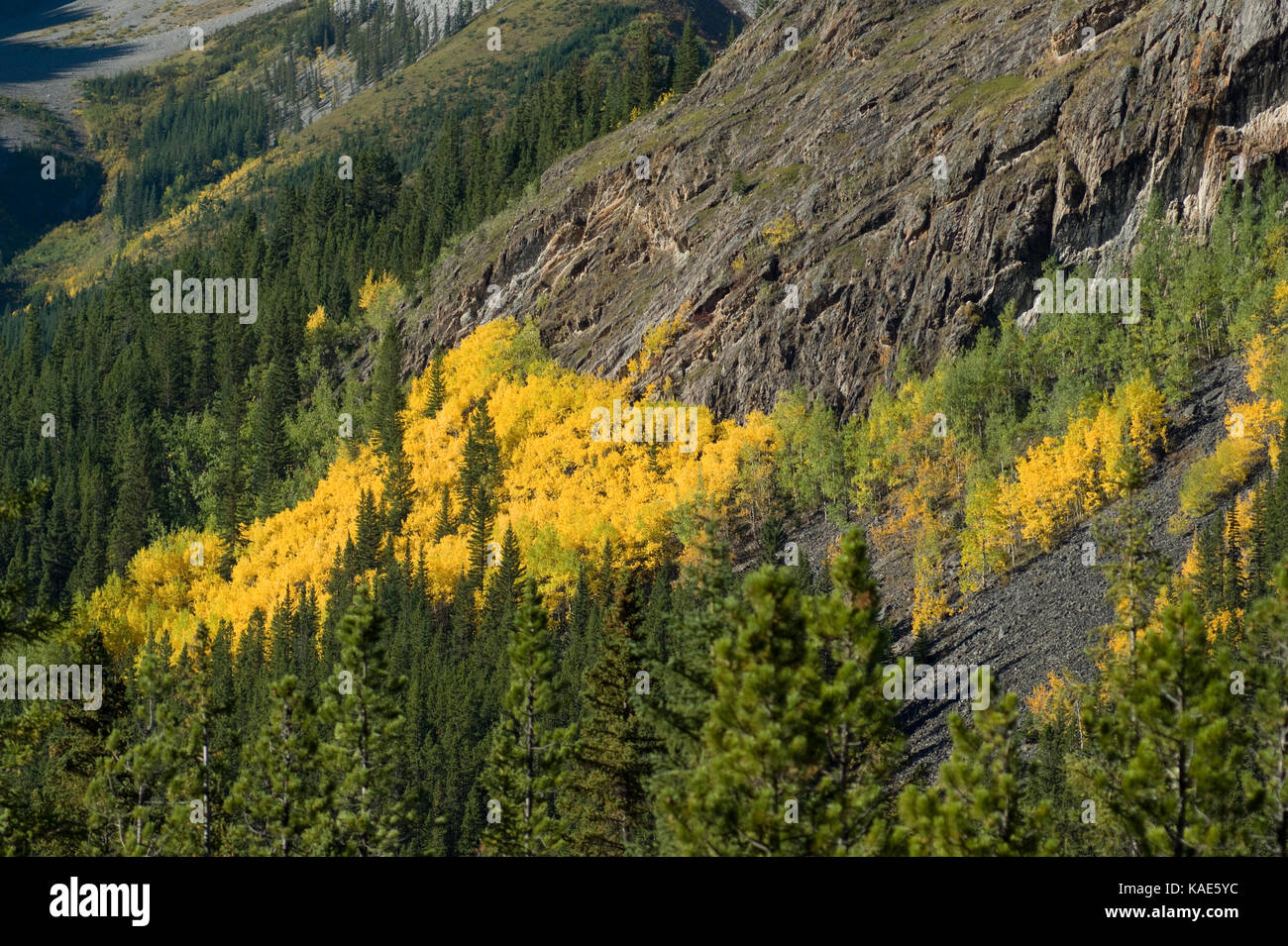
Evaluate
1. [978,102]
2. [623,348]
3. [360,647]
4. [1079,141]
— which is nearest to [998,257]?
[1079,141]

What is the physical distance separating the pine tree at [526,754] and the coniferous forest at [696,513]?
19 cm

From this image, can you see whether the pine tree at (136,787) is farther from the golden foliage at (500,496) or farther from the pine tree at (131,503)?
the pine tree at (131,503)

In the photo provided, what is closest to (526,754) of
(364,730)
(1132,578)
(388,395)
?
(364,730)

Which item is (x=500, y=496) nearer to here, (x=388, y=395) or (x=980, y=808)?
(x=388, y=395)

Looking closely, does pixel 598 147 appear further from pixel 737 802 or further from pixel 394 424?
pixel 737 802

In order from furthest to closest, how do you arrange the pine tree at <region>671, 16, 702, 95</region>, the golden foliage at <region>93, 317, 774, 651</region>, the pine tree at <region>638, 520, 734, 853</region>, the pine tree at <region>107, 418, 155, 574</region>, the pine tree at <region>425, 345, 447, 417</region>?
the pine tree at <region>671, 16, 702, 95</region> → the pine tree at <region>107, 418, 155, 574</region> → the pine tree at <region>425, 345, 447, 417</region> → the golden foliage at <region>93, 317, 774, 651</region> → the pine tree at <region>638, 520, 734, 853</region>

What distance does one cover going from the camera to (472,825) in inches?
3243

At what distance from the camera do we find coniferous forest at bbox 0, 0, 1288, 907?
34469mm

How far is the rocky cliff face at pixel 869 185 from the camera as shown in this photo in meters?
117

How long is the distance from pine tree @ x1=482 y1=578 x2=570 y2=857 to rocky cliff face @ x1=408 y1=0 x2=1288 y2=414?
255 feet

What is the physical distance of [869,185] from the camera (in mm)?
133625

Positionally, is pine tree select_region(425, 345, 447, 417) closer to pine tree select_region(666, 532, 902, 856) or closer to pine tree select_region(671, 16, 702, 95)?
pine tree select_region(671, 16, 702, 95)

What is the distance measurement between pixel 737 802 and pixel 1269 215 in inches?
3622

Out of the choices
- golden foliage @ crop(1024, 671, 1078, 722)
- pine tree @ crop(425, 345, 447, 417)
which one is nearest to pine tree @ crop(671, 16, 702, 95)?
pine tree @ crop(425, 345, 447, 417)
